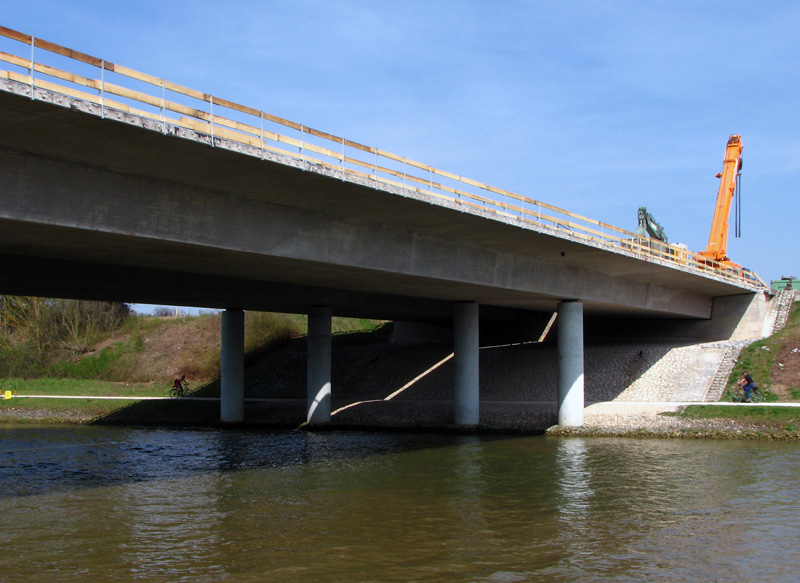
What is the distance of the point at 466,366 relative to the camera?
38.2 metres

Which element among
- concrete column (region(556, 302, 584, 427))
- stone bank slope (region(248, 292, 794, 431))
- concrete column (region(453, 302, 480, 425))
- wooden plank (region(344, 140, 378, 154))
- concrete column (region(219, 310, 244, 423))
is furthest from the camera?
concrete column (region(219, 310, 244, 423))

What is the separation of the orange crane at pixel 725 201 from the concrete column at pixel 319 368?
3377 centimetres

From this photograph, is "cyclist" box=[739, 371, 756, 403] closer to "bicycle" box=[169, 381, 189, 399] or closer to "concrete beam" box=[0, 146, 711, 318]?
"concrete beam" box=[0, 146, 711, 318]

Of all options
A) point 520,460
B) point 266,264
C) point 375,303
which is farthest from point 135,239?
point 375,303

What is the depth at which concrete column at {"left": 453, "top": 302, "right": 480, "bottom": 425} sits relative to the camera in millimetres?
37219

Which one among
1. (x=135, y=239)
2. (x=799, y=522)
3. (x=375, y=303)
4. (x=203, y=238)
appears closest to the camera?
(x=799, y=522)

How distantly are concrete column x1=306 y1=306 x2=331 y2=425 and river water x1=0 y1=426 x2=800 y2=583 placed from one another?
8673mm

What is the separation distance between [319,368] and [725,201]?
3735 cm

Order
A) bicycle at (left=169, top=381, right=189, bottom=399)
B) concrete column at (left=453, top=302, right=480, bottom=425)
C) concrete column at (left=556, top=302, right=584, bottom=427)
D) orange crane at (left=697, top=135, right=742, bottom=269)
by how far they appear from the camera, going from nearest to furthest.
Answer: concrete column at (left=556, top=302, right=584, bottom=427), concrete column at (left=453, top=302, right=480, bottom=425), bicycle at (left=169, top=381, right=189, bottom=399), orange crane at (left=697, top=135, right=742, bottom=269)

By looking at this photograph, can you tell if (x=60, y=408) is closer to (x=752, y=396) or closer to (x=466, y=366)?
(x=466, y=366)

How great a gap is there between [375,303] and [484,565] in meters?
26.7

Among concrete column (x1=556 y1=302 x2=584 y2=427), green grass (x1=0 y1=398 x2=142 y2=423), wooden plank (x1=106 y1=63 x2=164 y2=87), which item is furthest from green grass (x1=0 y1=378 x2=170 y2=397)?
wooden plank (x1=106 y1=63 x2=164 y2=87)

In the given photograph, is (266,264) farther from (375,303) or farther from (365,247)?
(375,303)

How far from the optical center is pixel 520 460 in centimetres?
2684
